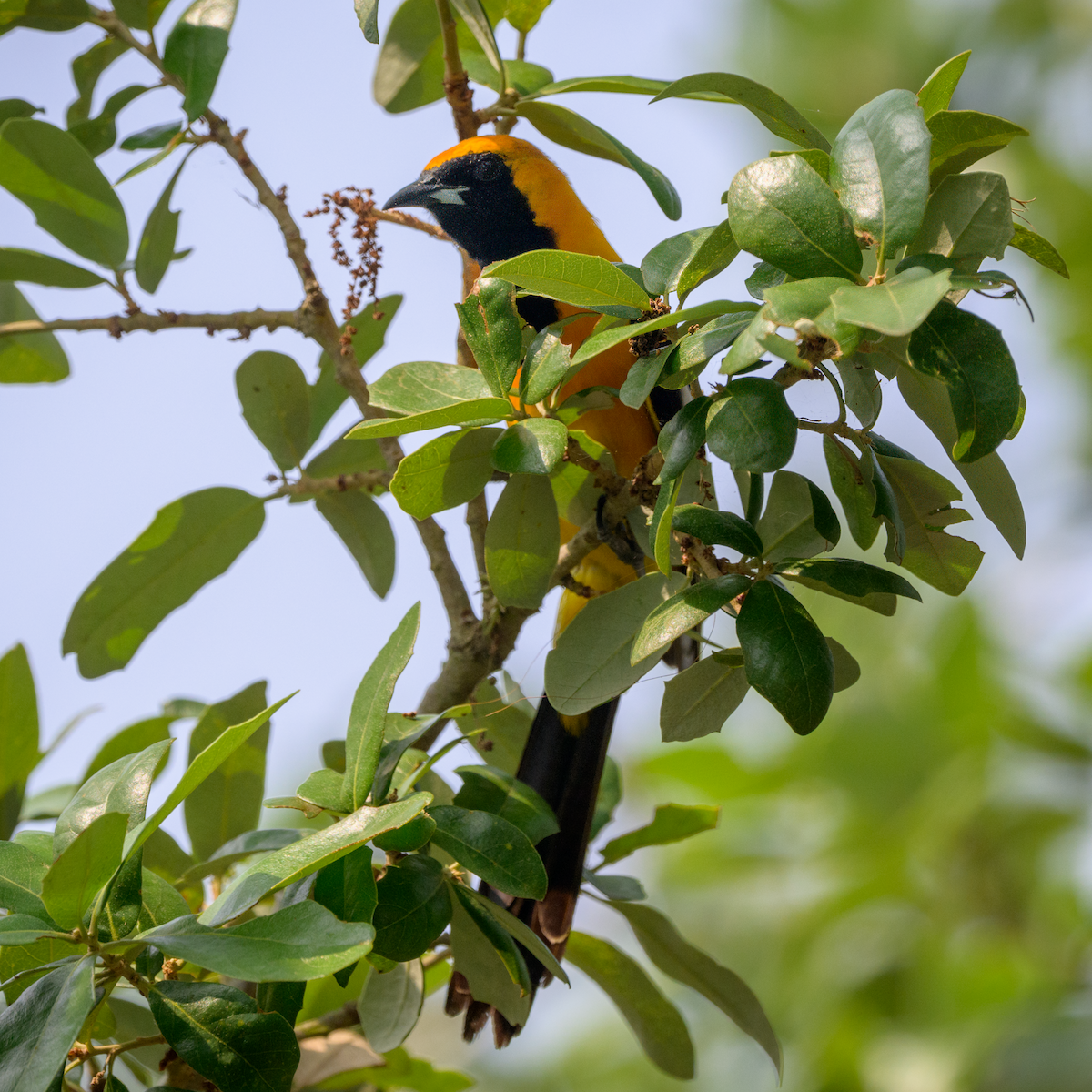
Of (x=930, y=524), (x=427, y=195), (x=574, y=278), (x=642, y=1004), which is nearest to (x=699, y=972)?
(x=642, y=1004)

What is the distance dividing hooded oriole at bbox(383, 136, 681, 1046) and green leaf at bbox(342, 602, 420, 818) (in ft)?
1.61

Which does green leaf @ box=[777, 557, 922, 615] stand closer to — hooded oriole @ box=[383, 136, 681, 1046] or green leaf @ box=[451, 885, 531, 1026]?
green leaf @ box=[451, 885, 531, 1026]

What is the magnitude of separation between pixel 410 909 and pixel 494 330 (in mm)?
505

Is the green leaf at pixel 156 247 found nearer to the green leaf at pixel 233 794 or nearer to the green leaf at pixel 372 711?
the green leaf at pixel 233 794

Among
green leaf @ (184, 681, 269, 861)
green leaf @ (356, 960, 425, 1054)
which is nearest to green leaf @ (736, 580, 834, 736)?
green leaf @ (356, 960, 425, 1054)

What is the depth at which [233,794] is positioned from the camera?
129 centimetres

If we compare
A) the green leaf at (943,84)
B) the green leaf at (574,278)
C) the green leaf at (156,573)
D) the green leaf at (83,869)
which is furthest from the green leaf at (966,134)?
the green leaf at (156,573)

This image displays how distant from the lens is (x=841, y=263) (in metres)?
0.71

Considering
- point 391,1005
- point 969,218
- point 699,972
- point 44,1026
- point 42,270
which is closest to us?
point 44,1026

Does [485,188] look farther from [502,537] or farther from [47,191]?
[502,537]

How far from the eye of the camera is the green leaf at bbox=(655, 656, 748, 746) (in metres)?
0.93

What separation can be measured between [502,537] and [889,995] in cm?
158

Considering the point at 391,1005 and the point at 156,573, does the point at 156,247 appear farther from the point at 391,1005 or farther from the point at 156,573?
the point at 391,1005

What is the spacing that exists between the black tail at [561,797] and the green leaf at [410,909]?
47 centimetres
